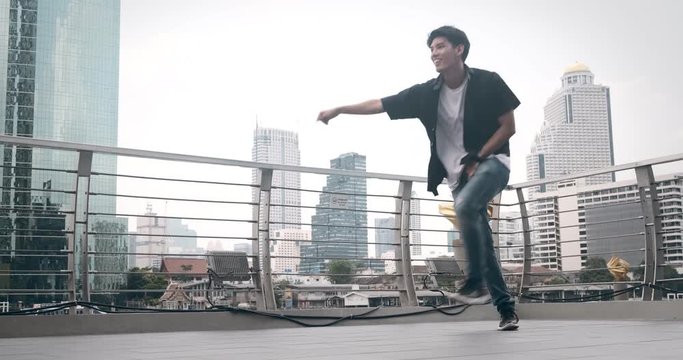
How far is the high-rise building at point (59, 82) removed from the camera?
91.2 metres

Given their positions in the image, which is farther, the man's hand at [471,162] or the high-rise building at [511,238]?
the high-rise building at [511,238]

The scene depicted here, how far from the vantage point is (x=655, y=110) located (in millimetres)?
89688

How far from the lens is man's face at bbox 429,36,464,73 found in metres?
3.73

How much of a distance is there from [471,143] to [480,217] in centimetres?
36

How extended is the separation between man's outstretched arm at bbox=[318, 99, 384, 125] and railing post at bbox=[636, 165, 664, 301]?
1850 millimetres

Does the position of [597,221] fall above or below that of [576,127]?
below

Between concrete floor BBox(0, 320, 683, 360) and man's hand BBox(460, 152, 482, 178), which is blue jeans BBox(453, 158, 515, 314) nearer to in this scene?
man's hand BBox(460, 152, 482, 178)

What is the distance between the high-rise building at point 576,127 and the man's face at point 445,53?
95.4m

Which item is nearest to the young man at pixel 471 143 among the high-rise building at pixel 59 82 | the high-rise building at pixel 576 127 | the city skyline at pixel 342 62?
the city skyline at pixel 342 62

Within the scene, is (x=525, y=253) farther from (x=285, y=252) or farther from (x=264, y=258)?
(x=264, y=258)

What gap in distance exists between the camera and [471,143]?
3.66 meters

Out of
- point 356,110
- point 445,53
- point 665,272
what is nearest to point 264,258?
point 356,110

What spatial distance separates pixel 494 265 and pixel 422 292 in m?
1.66

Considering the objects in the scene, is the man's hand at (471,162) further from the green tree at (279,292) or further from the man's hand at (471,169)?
the green tree at (279,292)
